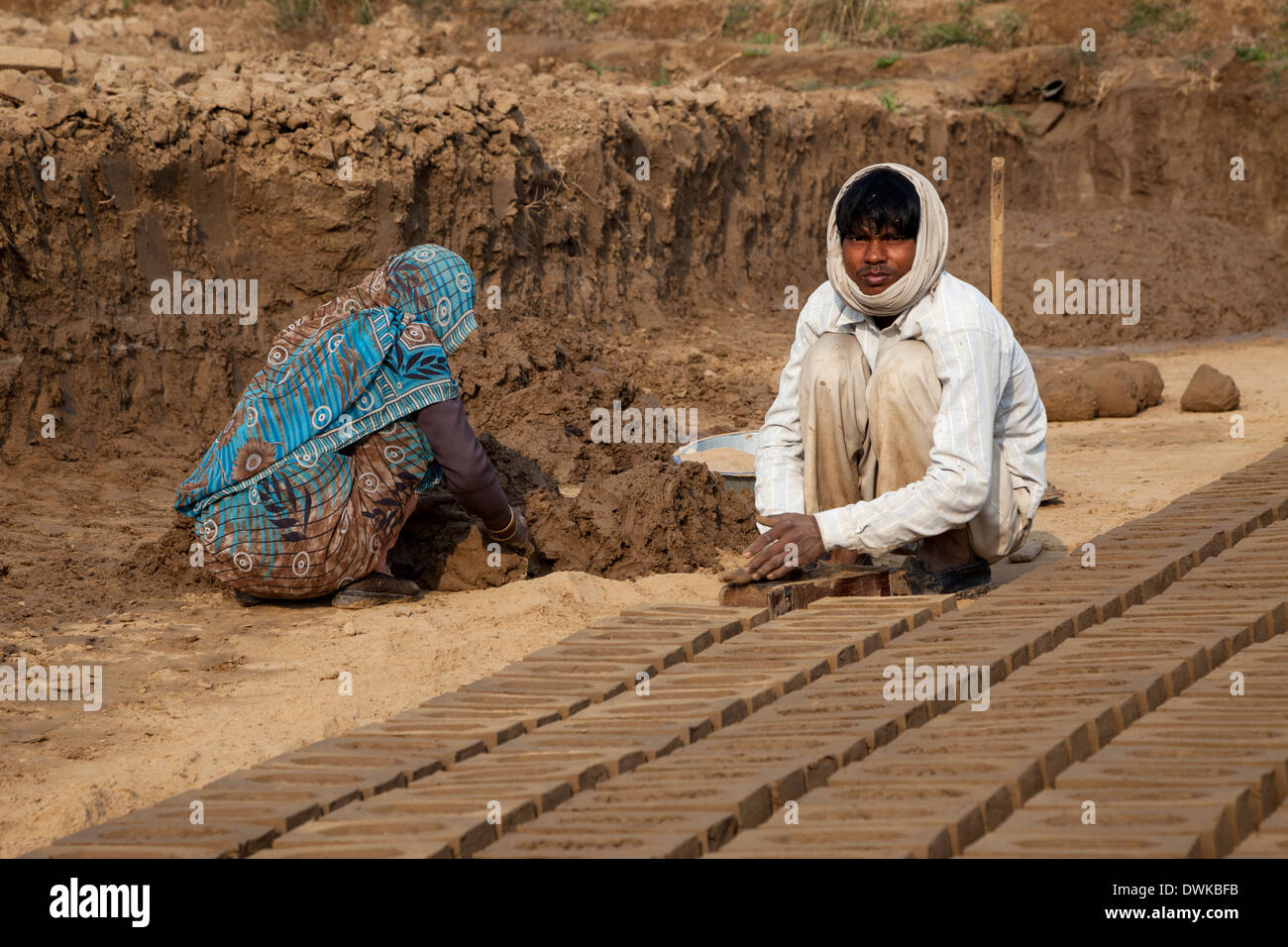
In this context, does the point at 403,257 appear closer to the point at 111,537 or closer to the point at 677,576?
the point at 677,576

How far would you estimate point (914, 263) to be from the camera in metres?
3.97

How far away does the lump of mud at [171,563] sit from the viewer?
5098mm

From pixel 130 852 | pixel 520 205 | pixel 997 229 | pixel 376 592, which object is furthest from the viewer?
pixel 520 205

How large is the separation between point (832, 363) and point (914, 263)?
404 mm

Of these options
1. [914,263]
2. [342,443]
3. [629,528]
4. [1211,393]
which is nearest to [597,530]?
[629,528]

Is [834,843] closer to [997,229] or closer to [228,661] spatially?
[228,661]

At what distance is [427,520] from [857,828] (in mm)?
2937

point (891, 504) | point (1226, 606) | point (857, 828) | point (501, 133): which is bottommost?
point (857, 828)

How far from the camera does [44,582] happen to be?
5.09m

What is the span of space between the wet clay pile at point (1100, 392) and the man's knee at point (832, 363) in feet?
14.1

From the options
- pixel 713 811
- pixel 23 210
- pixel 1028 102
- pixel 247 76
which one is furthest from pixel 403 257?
pixel 1028 102

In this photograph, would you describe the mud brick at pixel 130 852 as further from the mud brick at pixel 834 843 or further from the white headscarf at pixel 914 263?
the white headscarf at pixel 914 263

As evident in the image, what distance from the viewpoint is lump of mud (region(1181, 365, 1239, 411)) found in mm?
8141

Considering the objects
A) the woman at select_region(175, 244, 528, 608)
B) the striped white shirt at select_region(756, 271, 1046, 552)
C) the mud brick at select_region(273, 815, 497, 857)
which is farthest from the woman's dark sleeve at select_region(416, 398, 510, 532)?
the mud brick at select_region(273, 815, 497, 857)
